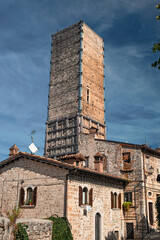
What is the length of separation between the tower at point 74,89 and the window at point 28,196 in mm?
15131

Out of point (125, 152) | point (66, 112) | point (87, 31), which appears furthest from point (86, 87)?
Result: point (125, 152)

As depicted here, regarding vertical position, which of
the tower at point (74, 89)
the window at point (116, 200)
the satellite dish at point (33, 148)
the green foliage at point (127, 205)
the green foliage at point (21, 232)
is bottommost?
the green foliage at point (21, 232)

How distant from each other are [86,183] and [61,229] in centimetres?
441

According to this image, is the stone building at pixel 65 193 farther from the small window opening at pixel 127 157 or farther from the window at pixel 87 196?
the small window opening at pixel 127 157

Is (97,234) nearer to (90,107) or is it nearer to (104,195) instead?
(104,195)

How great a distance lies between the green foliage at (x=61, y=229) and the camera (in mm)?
16428

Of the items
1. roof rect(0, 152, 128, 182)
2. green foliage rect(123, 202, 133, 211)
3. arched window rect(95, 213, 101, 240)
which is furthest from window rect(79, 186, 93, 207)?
green foliage rect(123, 202, 133, 211)

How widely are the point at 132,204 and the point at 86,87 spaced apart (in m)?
21.4

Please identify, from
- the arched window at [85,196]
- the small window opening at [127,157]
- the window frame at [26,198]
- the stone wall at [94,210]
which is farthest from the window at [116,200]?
the window frame at [26,198]

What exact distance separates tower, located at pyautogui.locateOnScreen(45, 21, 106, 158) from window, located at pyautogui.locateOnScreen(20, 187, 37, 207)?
49.6 feet

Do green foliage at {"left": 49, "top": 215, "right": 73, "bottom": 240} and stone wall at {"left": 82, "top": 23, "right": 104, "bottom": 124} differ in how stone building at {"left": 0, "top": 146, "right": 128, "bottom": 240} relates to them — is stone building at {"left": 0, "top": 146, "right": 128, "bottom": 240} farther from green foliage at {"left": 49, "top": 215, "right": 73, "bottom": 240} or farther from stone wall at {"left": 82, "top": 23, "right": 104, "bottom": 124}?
stone wall at {"left": 82, "top": 23, "right": 104, "bottom": 124}

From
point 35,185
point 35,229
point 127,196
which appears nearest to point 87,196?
point 35,185

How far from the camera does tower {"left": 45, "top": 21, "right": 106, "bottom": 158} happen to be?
127ft

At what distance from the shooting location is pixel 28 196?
69.1ft
